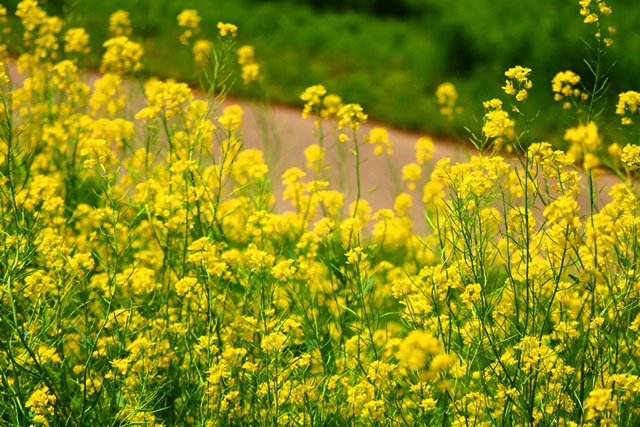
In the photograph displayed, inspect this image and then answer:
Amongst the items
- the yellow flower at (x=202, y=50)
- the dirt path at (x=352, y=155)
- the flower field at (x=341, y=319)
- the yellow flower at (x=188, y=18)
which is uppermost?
the yellow flower at (x=188, y=18)

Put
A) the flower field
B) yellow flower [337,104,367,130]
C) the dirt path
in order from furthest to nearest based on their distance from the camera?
1. the dirt path
2. yellow flower [337,104,367,130]
3. the flower field

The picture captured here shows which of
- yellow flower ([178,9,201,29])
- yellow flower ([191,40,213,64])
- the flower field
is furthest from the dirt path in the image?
the flower field

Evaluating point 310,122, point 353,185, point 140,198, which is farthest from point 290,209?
point 140,198

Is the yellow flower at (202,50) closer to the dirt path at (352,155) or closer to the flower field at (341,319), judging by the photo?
the flower field at (341,319)

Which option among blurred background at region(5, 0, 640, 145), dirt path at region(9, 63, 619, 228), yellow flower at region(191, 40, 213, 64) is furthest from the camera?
blurred background at region(5, 0, 640, 145)

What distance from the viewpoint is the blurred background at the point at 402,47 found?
6797 millimetres

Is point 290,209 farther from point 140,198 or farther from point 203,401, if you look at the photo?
point 203,401

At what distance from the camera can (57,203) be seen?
3.47 meters

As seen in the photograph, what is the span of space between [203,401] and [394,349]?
0.78 metres

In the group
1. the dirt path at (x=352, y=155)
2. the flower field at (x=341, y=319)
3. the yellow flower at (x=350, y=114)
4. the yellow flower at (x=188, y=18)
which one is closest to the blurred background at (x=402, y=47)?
the dirt path at (x=352, y=155)

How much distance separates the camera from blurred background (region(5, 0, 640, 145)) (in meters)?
6.80

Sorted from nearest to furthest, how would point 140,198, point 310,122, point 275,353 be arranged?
point 275,353
point 140,198
point 310,122

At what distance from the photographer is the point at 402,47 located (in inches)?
331

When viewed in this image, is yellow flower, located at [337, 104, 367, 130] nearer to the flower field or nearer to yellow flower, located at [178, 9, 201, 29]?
the flower field
